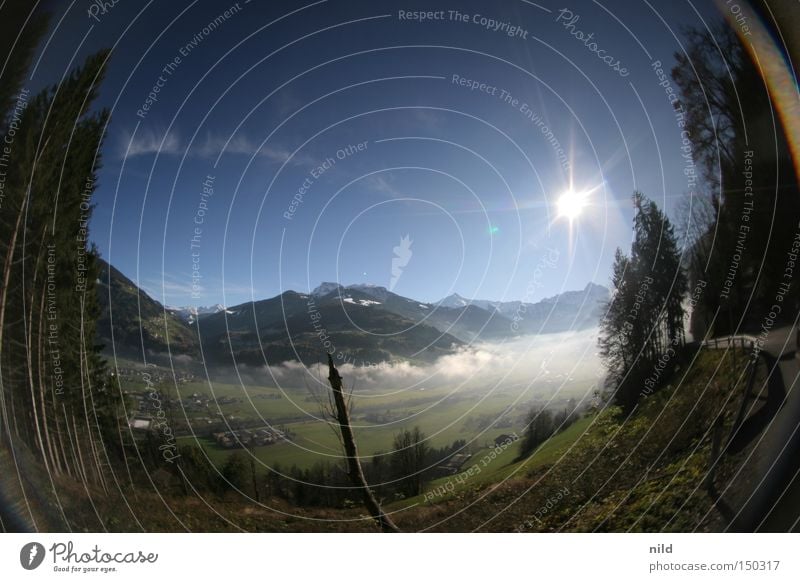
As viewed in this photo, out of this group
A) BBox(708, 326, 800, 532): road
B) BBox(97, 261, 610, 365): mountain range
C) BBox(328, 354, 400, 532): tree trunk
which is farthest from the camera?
BBox(97, 261, 610, 365): mountain range

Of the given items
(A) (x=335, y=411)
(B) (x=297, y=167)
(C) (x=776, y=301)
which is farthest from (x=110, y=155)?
(C) (x=776, y=301)

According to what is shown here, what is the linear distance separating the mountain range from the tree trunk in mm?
430

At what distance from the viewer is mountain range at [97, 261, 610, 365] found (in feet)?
22.6

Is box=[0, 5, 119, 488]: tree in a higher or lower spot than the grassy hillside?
higher

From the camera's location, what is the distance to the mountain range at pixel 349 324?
6898 mm

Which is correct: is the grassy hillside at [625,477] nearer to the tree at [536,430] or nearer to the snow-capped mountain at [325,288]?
the tree at [536,430]

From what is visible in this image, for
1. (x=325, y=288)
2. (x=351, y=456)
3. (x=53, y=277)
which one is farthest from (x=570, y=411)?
(x=53, y=277)

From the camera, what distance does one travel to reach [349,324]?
7.50 metres

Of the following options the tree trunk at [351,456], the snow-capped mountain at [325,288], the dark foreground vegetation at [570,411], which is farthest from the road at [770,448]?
the snow-capped mountain at [325,288]
